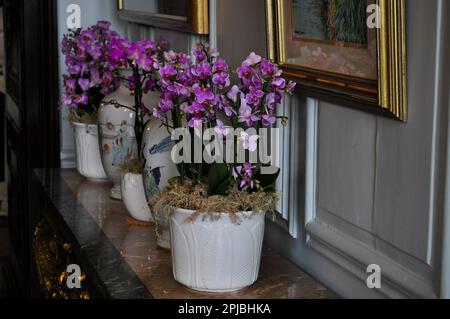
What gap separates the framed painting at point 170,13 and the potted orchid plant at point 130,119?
12cm

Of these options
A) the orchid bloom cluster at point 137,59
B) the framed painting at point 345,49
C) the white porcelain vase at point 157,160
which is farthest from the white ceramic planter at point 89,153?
the framed painting at point 345,49

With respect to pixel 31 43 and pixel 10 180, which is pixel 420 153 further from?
pixel 10 180

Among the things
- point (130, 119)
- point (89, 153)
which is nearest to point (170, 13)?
point (130, 119)

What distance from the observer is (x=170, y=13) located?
3.03m

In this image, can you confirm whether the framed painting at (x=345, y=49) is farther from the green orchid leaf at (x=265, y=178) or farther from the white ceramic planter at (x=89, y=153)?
the white ceramic planter at (x=89, y=153)

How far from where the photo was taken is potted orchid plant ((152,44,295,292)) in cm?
190

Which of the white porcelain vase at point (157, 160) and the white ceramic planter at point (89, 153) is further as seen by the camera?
the white ceramic planter at point (89, 153)

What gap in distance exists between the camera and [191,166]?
201 cm

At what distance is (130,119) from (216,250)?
1.10 metres

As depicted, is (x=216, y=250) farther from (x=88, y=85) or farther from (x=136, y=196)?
(x=88, y=85)

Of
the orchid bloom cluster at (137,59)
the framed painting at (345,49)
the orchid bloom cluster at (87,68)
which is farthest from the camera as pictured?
the orchid bloom cluster at (87,68)

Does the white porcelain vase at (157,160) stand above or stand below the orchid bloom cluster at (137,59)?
below

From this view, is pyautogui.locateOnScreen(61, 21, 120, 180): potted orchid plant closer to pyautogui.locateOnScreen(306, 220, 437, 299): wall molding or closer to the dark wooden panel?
the dark wooden panel

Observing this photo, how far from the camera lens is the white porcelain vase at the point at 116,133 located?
9.57 feet
